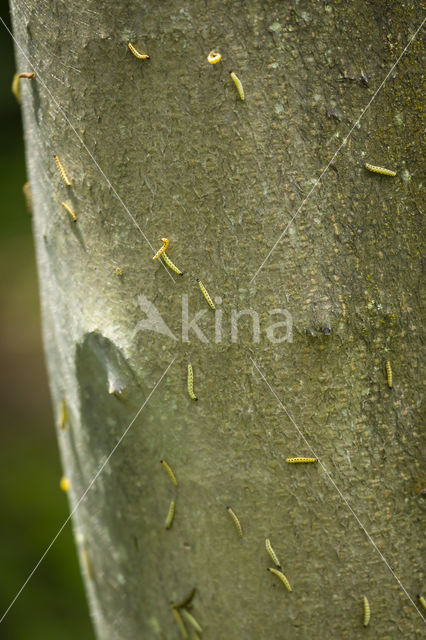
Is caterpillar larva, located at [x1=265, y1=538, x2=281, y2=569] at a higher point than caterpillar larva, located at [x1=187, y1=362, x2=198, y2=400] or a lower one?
lower

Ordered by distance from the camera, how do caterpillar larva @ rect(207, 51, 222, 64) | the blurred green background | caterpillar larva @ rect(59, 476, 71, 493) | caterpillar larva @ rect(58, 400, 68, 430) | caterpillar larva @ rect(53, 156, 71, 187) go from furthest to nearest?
the blurred green background, caterpillar larva @ rect(59, 476, 71, 493), caterpillar larva @ rect(58, 400, 68, 430), caterpillar larva @ rect(53, 156, 71, 187), caterpillar larva @ rect(207, 51, 222, 64)

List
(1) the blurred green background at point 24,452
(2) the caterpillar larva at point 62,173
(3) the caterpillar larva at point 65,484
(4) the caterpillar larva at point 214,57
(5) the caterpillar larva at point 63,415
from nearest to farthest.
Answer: (4) the caterpillar larva at point 214,57, (2) the caterpillar larva at point 62,173, (5) the caterpillar larva at point 63,415, (3) the caterpillar larva at point 65,484, (1) the blurred green background at point 24,452

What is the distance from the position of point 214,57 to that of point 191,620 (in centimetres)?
87

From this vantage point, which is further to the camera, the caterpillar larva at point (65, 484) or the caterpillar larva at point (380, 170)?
the caterpillar larva at point (65, 484)

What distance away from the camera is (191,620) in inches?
39.1

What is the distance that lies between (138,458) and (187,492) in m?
0.10

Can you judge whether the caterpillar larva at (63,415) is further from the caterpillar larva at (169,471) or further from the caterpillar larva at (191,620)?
the caterpillar larva at (191,620)

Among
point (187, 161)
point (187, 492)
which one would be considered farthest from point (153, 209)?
point (187, 492)

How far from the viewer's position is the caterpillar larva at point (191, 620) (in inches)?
39.0

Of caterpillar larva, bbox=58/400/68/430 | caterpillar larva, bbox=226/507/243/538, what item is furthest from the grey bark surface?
caterpillar larva, bbox=58/400/68/430

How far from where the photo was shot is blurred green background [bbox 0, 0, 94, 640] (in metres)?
3.93

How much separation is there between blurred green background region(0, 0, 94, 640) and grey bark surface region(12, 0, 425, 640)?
11.3 feet

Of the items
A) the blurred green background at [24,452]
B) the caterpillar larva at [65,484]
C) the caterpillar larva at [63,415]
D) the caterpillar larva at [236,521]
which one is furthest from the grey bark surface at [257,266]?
the blurred green background at [24,452]

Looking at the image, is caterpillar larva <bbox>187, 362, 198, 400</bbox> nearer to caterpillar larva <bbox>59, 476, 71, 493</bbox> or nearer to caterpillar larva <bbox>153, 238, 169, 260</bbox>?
caterpillar larva <bbox>153, 238, 169, 260</bbox>
